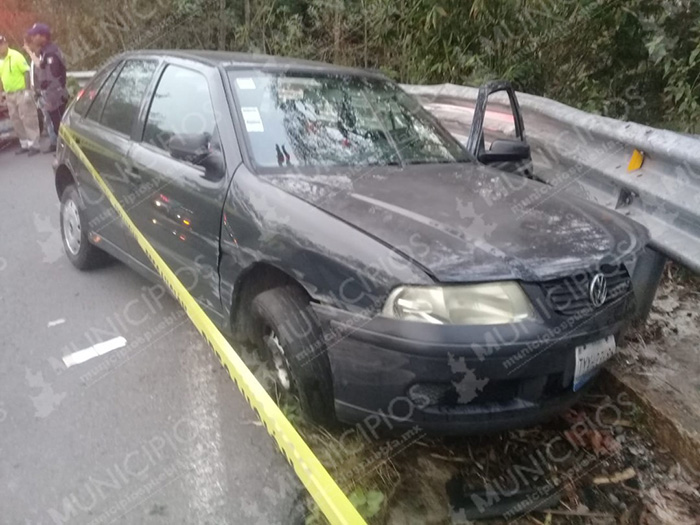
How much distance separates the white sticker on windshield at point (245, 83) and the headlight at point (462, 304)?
1.69 m

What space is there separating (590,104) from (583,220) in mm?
3734

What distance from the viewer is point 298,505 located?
8.97 feet

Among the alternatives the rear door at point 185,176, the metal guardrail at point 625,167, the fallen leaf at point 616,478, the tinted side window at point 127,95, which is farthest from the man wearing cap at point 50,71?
the fallen leaf at point 616,478

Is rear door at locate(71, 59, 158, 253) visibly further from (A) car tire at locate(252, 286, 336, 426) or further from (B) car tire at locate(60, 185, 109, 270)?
(A) car tire at locate(252, 286, 336, 426)

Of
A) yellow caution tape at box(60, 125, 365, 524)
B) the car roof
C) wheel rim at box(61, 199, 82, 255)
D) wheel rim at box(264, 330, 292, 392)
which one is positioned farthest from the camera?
wheel rim at box(61, 199, 82, 255)

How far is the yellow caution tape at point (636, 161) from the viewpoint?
3576 mm

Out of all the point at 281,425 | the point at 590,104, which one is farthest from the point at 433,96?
the point at 281,425

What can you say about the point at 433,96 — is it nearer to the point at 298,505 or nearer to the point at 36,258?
the point at 36,258

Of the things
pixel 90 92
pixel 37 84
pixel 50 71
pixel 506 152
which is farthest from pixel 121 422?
pixel 37 84

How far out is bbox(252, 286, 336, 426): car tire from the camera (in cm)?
271

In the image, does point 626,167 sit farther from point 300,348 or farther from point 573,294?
point 300,348

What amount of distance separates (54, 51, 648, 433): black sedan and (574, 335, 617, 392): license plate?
1 centimetres

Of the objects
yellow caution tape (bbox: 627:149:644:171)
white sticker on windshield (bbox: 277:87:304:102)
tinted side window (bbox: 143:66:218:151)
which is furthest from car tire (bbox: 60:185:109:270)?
yellow caution tape (bbox: 627:149:644:171)

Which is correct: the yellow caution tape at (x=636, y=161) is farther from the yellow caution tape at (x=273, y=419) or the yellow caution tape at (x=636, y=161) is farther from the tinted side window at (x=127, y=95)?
the tinted side window at (x=127, y=95)
